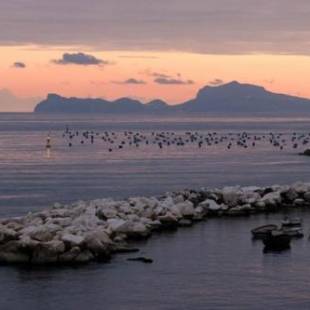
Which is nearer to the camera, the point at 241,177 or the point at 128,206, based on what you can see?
the point at 128,206

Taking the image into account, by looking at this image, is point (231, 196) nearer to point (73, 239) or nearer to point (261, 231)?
point (261, 231)

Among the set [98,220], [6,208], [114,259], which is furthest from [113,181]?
[114,259]

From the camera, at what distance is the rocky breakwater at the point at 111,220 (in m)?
39.1

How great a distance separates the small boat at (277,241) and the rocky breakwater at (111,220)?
22.5 ft

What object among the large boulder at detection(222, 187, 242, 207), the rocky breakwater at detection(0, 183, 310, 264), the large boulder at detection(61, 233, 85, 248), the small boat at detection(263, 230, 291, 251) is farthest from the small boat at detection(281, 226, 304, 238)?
the large boulder at detection(61, 233, 85, 248)

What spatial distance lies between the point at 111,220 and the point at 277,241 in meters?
9.15

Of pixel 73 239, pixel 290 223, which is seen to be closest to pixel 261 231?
pixel 290 223

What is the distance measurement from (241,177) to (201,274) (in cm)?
Answer: 5070

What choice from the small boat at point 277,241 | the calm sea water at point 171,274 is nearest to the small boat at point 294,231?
the calm sea water at point 171,274

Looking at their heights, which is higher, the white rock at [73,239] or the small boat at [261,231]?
the white rock at [73,239]

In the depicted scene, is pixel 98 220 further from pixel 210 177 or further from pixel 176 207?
pixel 210 177

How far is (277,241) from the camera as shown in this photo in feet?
141

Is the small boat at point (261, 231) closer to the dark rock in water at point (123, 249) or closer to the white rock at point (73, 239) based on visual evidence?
the dark rock in water at point (123, 249)

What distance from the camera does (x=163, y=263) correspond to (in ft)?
130
